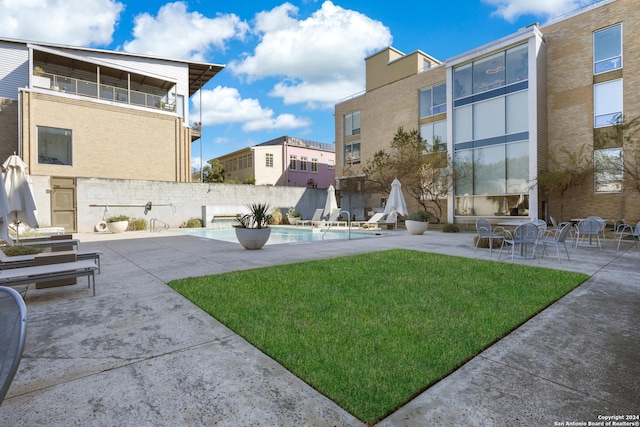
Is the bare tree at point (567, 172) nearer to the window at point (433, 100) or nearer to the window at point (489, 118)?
the window at point (489, 118)

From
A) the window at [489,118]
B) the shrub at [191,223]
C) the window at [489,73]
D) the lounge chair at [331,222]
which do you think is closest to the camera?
the window at [489,118]

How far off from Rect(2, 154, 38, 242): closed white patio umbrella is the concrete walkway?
458 cm

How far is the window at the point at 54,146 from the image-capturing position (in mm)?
17750

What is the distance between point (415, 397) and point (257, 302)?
2561 mm

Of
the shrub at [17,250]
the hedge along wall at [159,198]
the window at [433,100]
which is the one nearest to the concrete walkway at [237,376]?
the shrub at [17,250]

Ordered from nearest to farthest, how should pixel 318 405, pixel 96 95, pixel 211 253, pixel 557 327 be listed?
pixel 318 405 < pixel 557 327 < pixel 211 253 < pixel 96 95

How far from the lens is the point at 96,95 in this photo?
19875 mm

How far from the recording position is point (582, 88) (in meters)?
17.3

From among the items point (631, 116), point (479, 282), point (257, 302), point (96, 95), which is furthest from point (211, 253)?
point (631, 116)

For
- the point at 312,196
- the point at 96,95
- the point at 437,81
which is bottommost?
the point at 312,196

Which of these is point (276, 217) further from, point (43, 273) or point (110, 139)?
point (43, 273)

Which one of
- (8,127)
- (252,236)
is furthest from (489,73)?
(8,127)

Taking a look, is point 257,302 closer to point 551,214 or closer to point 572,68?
point 551,214

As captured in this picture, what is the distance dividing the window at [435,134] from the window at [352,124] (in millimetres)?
7558
